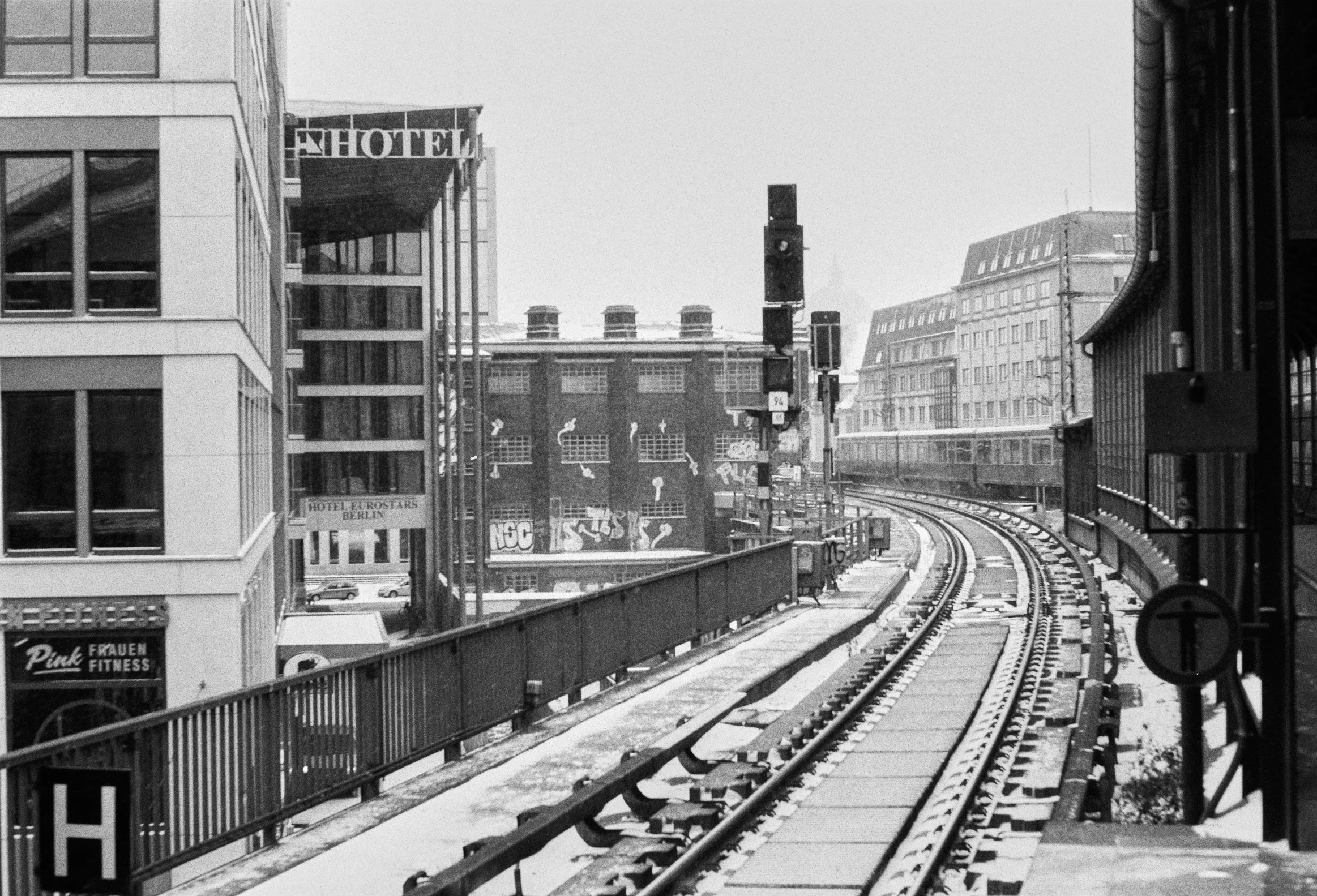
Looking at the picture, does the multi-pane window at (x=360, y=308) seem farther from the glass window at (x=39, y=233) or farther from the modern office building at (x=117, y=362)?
the glass window at (x=39, y=233)

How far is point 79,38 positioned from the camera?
2036 cm

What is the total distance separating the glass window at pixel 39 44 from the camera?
67.1 feet

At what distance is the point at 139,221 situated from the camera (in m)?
21.0

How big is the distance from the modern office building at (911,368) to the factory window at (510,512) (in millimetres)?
48607

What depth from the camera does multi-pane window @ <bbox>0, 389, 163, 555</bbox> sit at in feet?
66.2

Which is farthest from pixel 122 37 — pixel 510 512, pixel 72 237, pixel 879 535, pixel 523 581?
pixel 510 512

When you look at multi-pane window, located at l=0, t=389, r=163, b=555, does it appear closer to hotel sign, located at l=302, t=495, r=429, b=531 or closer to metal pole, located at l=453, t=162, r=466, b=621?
metal pole, located at l=453, t=162, r=466, b=621

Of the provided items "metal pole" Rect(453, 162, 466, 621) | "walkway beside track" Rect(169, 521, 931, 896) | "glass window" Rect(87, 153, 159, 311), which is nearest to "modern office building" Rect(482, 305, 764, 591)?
"metal pole" Rect(453, 162, 466, 621)

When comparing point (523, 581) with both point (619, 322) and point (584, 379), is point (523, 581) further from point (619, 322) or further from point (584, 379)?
point (619, 322)

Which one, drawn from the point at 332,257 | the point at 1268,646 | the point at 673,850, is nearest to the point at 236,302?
the point at 673,850

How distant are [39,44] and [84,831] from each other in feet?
53.3

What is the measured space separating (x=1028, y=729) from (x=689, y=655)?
7258mm

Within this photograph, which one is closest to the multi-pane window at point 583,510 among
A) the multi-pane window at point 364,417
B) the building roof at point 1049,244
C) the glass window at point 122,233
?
the multi-pane window at point 364,417

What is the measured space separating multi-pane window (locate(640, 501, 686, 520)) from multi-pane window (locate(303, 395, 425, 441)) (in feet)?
48.6
